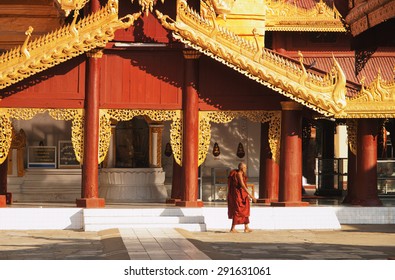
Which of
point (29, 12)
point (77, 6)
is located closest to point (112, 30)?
point (77, 6)

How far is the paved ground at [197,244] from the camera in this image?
1797cm

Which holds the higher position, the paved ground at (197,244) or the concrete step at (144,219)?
the concrete step at (144,219)

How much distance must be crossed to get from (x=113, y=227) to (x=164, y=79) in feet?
11.6

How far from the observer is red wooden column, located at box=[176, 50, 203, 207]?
24578mm

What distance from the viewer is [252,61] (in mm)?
24062

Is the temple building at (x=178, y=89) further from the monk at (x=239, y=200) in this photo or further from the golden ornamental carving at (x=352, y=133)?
the monk at (x=239, y=200)

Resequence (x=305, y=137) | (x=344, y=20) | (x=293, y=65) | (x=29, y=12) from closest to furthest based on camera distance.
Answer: (x=344, y=20), (x=293, y=65), (x=29, y=12), (x=305, y=137)

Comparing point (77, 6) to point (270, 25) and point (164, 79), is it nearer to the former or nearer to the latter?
point (164, 79)

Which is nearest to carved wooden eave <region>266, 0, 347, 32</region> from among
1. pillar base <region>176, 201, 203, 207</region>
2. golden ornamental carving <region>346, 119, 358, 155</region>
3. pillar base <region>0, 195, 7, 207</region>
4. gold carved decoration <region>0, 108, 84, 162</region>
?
golden ornamental carving <region>346, 119, 358, 155</region>

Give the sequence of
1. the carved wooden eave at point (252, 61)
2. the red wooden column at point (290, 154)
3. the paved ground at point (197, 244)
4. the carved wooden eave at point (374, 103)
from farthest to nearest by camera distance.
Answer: the carved wooden eave at point (374, 103)
the red wooden column at point (290, 154)
the carved wooden eave at point (252, 61)
the paved ground at point (197, 244)

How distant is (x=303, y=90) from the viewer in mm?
24156

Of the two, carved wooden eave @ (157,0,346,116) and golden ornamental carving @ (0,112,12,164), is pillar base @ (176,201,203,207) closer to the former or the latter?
carved wooden eave @ (157,0,346,116)

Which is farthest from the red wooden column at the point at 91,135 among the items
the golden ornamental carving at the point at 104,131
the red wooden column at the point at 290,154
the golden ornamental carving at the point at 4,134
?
the red wooden column at the point at 290,154

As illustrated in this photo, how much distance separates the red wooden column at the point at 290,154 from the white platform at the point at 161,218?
40cm
